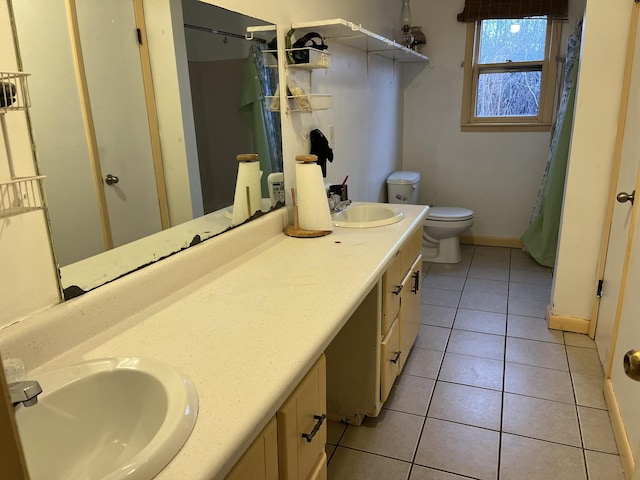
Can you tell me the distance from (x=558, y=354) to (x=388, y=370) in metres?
1.15

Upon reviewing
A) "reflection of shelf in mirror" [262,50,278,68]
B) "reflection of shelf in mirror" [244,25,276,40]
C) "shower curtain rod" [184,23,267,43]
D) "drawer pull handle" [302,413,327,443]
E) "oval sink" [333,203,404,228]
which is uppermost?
"reflection of shelf in mirror" [244,25,276,40]

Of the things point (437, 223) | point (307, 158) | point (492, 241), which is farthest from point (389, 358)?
point (492, 241)

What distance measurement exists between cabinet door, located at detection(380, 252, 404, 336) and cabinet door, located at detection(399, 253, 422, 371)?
0.36ft

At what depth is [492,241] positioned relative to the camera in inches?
181

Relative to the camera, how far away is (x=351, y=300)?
146 centimetres

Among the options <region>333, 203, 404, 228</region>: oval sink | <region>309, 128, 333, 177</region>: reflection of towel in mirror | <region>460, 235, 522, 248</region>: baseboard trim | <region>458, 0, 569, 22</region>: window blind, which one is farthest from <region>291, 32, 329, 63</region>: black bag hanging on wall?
<region>460, 235, 522, 248</region>: baseboard trim

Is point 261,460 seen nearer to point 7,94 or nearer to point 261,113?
point 7,94

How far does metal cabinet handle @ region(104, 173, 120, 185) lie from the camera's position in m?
1.30

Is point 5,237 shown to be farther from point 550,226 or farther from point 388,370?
point 550,226

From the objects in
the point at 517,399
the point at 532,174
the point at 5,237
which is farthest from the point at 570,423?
the point at 532,174

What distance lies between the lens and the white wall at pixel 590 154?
8.13 ft

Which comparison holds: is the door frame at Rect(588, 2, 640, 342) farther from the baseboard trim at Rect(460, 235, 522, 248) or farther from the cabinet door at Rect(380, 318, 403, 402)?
the baseboard trim at Rect(460, 235, 522, 248)

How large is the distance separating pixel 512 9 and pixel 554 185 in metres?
1.44

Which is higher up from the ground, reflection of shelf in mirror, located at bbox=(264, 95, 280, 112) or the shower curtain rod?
the shower curtain rod
